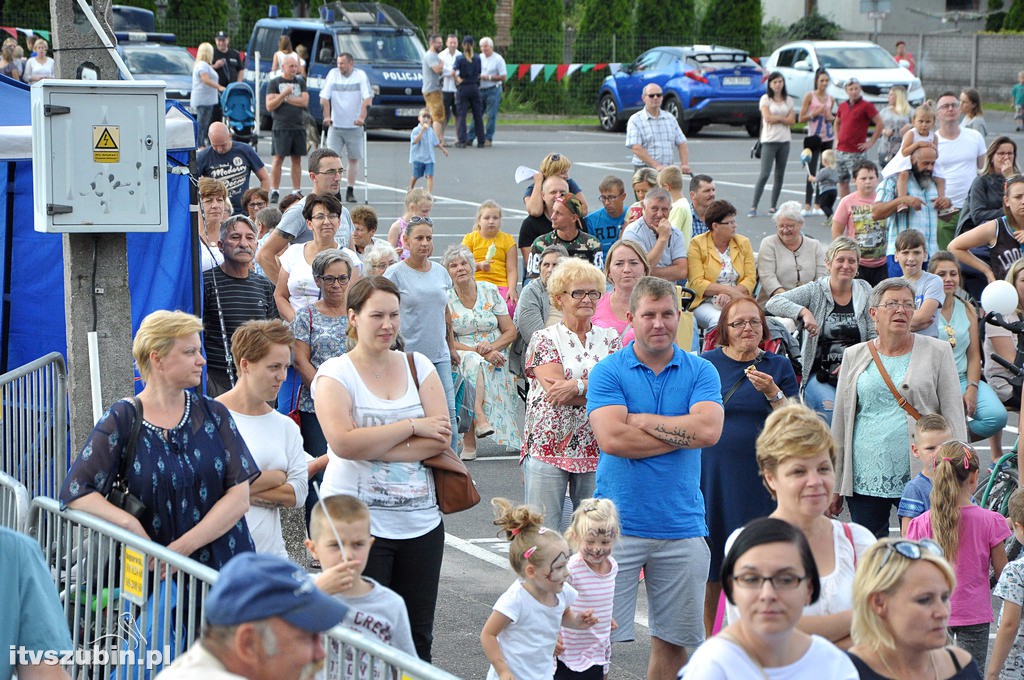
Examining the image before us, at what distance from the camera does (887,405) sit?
24.5 ft

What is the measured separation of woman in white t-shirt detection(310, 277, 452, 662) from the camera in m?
5.82

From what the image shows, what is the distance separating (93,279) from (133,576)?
Result: 2194 mm

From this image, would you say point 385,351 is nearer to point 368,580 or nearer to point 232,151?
point 368,580

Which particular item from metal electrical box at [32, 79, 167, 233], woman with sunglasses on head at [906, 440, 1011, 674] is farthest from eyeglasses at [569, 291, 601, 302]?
metal electrical box at [32, 79, 167, 233]

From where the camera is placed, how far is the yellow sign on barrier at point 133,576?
491cm

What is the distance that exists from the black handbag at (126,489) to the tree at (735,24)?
41.0m

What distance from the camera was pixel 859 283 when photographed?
9141mm

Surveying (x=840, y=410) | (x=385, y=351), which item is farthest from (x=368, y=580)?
(x=840, y=410)

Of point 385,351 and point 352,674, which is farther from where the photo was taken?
point 385,351

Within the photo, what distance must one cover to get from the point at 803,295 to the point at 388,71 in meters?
21.5

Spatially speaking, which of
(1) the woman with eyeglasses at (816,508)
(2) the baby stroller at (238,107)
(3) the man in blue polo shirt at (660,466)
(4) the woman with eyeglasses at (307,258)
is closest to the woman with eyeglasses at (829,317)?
(3) the man in blue polo shirt at (660,466)

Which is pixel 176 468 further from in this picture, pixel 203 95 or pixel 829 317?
pixel 203 95

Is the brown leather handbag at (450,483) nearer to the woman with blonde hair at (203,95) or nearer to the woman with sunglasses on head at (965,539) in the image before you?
the woman with sunglasses on head at (965,539)

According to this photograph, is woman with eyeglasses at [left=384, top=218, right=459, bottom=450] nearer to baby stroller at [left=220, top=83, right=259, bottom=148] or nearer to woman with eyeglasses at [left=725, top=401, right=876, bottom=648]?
woman with eyeglasses at [left=725, top=401, right=876, bottom=648]
